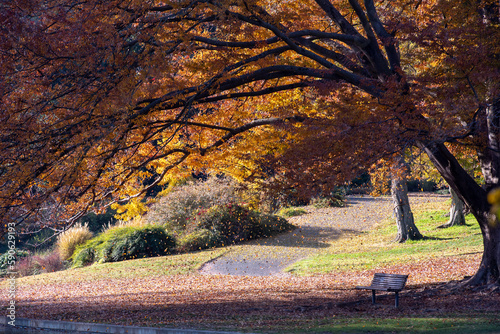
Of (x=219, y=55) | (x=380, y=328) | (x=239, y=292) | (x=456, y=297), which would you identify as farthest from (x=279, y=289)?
(x=219, y=55)

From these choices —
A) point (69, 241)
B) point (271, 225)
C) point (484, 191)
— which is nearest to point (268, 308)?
point (484, 191)

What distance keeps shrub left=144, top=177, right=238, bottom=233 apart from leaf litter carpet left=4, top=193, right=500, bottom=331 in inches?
158

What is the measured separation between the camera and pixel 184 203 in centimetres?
2173

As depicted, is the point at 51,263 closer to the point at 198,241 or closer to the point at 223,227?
the point at 198,241

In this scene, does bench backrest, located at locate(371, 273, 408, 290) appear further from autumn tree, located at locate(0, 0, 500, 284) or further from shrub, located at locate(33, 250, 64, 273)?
shrub, located at locate(33, 250, 64, 273)

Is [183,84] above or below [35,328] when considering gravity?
above

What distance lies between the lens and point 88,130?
6.66 m

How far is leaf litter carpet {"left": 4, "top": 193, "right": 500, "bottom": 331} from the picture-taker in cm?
763

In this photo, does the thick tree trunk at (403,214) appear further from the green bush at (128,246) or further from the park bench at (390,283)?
the park bench at (390,283)

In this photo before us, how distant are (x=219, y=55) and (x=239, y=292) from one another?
20.2 feet

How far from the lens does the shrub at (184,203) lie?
2152 centimetres

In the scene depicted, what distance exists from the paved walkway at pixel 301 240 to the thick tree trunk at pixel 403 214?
11.0 ft

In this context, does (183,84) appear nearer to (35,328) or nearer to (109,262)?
(35,328)

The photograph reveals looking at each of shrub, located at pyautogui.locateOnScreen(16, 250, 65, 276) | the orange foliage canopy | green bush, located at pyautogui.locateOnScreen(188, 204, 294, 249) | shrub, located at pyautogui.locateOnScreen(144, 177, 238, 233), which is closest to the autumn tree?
the orange foliage canopy
